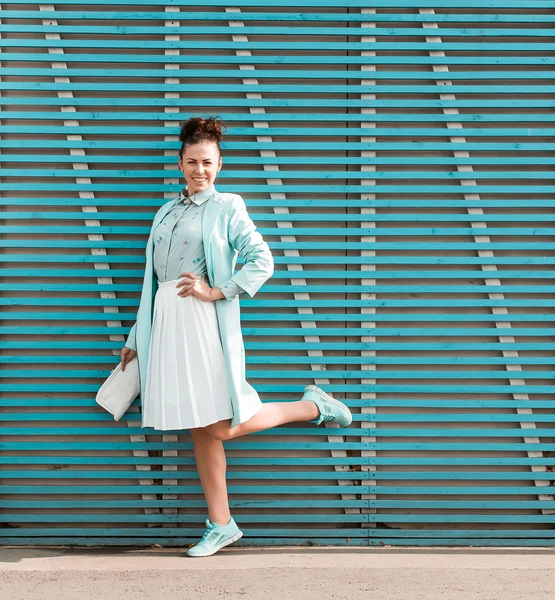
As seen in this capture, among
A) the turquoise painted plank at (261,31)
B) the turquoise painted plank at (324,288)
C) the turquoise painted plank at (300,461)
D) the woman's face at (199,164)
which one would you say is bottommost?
the turquoise painted plank at (300,461)

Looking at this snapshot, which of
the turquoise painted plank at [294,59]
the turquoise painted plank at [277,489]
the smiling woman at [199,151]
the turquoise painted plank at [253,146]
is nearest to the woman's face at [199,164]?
the smiling woman at [199,151]

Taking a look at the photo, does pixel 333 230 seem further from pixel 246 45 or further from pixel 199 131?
pixel 246 45

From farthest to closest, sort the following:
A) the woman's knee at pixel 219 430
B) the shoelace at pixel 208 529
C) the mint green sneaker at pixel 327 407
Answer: the mint green sneaker at pixel 327 407, the shoelace at pixel 208 529, the woman's knee at pixel 219 430

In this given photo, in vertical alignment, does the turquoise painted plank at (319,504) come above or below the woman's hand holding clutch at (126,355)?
below

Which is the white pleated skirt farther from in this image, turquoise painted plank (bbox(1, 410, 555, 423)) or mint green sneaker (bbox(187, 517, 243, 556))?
mint green sneaker (bbox(187, 517, 243, 556))

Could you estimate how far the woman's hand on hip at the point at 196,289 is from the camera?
4090 millimetres

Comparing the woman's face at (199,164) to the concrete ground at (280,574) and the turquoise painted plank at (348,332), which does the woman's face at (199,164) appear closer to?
the turquoise painted plank at (348,332)

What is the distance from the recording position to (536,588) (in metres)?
3.85

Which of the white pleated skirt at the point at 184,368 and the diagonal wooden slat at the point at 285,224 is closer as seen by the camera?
the white pleated skirt at the point at 184,368

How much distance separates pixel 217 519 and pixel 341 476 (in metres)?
Result: 0.83

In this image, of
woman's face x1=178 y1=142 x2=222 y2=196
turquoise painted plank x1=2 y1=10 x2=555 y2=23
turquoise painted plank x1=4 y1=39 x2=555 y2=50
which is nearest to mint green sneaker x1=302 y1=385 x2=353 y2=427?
woman's face x1=178 y1=142 x2=222 y2=196

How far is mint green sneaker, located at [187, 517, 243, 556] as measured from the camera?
429cm

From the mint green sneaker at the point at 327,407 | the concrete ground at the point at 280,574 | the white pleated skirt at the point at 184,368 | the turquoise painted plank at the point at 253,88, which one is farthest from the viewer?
the turquoise painted plank at the point at 253,88

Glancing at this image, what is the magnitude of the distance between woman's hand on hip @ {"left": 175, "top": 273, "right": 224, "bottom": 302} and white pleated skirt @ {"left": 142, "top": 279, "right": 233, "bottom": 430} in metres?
0.05
